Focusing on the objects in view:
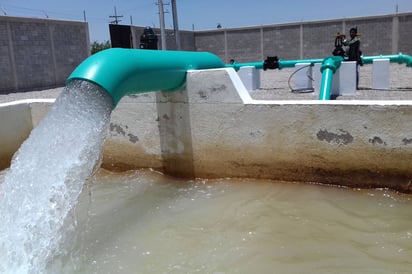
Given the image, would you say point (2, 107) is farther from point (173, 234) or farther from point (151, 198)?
point (173, 234)

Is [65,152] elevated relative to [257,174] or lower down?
elevated

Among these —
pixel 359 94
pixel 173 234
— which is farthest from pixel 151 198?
pixel 359 94

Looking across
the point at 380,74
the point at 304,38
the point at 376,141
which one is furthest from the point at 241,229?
the point at 304,38

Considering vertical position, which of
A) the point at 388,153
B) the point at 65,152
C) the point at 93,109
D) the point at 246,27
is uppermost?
the point at 246,27

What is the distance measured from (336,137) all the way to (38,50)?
1353 cm

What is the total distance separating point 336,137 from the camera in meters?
3.73

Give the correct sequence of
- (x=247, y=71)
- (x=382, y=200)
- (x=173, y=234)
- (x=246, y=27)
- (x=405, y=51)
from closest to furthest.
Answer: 1. (x=173, y=234)
2. (x=382, y=200)
3. (x=247, y=71)
4. (x=405, y=51)
5. (x=246, y=27)

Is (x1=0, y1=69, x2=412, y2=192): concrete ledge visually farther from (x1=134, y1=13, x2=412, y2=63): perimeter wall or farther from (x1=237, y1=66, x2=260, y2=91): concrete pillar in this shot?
(x1=134, y1=13, x2=412, y2=63): perimeter wall

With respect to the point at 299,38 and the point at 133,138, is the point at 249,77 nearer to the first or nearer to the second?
the point at 133,138

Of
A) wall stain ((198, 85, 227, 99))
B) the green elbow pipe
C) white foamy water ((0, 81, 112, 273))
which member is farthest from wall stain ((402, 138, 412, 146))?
white foamy water ((0, 81, 112, 273))

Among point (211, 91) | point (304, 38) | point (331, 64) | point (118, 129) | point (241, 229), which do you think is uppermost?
point (304, 38)

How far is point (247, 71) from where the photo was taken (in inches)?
397

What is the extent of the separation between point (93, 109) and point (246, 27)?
2003 centimetres

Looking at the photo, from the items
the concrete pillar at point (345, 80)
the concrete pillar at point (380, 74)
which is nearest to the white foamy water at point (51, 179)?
the concrete pillar at point (345, 80)
